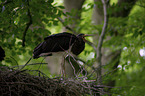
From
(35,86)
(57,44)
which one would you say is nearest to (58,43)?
(57,44)

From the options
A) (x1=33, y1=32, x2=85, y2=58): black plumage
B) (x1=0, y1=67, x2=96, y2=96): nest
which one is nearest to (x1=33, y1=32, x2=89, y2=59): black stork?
(x1=33, y1=32, x2=85, y2=58): black plumage

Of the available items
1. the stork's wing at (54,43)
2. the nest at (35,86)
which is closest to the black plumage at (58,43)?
the stork's wing at (54,43)

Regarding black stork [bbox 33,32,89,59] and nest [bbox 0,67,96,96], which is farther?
black stork [bbox 33,32,89,59]

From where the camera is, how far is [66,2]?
550 centimetres

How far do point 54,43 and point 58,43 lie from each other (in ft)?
0.19

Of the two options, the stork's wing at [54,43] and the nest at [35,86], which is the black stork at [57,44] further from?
the nest at [35,86]

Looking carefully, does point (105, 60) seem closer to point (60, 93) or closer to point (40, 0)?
point (40, 0)

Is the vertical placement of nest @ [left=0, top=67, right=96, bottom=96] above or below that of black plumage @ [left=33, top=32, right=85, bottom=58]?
below

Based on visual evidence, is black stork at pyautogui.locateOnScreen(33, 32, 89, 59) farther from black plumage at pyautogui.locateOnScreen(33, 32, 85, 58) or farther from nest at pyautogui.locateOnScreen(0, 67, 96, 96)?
nest at pyautogui.locateOnScreen(0, 67, 96, 96)

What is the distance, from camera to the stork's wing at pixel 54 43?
102 inches

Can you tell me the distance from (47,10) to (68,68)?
1045 millimetres

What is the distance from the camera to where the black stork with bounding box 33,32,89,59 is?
260 cm

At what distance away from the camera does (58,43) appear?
8.70ft

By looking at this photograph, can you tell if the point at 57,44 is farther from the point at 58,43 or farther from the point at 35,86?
the point at 35,86
